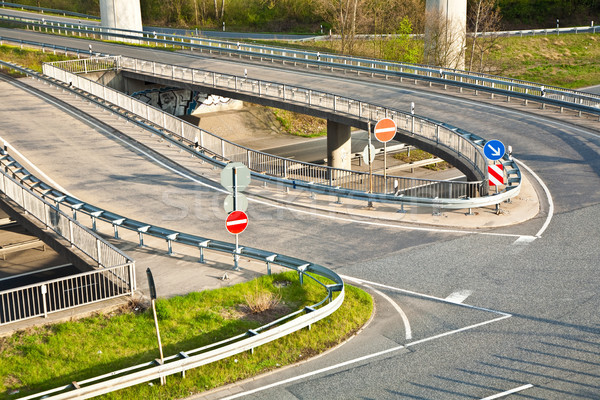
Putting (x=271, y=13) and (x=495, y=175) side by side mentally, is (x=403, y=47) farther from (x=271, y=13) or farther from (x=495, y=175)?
(x=495, y=175)

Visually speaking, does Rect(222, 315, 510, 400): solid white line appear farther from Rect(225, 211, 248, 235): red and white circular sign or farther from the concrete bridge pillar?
the concrete bridge pillar

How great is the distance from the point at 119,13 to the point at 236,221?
183 feet

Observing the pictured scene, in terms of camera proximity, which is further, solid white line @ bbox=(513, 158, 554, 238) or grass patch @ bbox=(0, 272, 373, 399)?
solid white line @ bbox=(513, 158, 554, 238)

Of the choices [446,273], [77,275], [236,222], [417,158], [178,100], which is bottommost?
[417,158]

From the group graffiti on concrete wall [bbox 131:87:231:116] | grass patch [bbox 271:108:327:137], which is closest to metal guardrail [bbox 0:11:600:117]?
graffiti on concrete wall [bbox 131:87:231:116]

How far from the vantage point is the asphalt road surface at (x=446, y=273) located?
42.9ft

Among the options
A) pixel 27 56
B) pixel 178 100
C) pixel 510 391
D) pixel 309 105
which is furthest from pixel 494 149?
pixel 27 56

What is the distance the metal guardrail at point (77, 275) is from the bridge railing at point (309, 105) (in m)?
8.80

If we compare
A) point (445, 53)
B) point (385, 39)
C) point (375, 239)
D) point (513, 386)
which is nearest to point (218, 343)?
point (513, 386)

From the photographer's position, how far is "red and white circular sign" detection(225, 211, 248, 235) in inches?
672

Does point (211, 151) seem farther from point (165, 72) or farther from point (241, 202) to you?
point (165, 72)

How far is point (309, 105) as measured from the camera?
38031 millimetres

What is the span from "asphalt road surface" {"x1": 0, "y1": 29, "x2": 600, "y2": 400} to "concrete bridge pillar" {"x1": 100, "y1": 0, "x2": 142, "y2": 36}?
1469 inches

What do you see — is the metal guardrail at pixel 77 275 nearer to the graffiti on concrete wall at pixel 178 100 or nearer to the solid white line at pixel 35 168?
the solid white line at pixel 35 168
